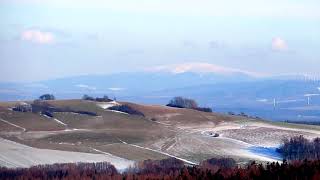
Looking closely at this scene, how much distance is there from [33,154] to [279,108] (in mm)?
148633

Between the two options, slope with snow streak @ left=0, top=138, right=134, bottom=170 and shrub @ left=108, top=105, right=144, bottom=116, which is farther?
shrub @ left=108, top=105, right=144, bottom=116

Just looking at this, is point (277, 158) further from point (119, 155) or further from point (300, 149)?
point (119, 155)

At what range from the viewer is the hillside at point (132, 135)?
49000 millimetres

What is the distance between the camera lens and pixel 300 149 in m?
51.9

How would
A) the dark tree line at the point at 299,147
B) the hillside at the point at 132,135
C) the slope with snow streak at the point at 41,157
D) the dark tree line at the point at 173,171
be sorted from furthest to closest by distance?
the dark tree line at the point at 299,147 → the hillside at the point at 132,135 → the slope with snow streak at the point at 41,157 → the dark tree line at the point at 173,171

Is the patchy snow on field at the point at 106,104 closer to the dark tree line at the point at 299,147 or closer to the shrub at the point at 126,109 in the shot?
the shrub at the point at 126,109

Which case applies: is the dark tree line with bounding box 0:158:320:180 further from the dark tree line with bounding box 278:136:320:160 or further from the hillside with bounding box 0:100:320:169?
the dark tree line with bounding box 278:136:320:160

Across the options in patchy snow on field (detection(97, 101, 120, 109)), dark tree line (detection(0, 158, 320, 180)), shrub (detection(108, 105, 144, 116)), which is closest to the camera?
dark tree line (detection(0, 158, 320, 180))

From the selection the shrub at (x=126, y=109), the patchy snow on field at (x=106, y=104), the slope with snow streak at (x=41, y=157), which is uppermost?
the patchy snow on field at (x=106, y=104)

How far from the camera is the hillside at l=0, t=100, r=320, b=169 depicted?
1929 inches

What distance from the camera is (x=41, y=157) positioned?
45.7 metres

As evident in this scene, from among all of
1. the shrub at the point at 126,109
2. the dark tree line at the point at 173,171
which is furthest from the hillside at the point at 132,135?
the dark tree line at the point at 173,171

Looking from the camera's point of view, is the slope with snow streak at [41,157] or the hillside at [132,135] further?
the hillside at [132,135]

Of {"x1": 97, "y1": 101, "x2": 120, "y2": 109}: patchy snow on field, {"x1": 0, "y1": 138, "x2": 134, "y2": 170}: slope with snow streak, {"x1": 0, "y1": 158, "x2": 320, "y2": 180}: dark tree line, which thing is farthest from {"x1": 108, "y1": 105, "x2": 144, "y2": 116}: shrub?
{"x1": 0, "y1": 158, "x2": 320, "y2": 180}: dark tree line
